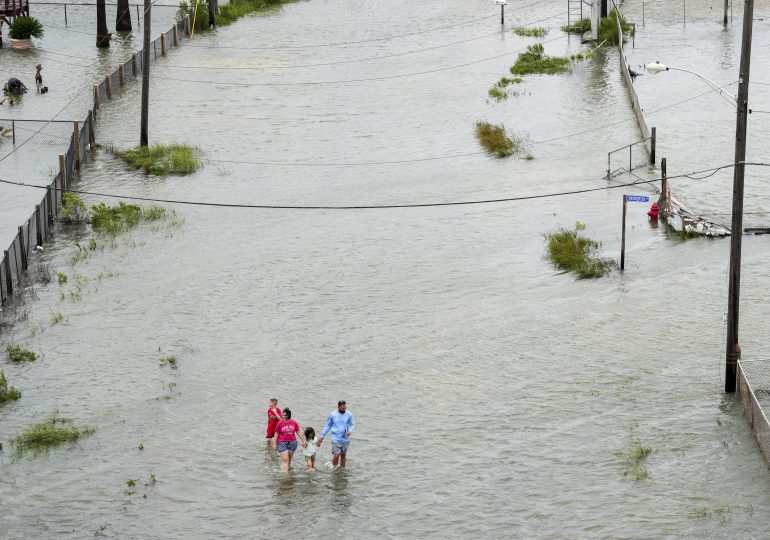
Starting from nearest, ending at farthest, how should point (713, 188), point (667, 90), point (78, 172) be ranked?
1. point (713, 188)
2. point (78, 172)
3. point (667, 90)

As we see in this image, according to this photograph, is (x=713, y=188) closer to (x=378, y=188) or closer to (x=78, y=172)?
(x=378, y=188)

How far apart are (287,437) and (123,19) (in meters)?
54.2

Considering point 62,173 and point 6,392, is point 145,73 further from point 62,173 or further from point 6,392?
point 6,392

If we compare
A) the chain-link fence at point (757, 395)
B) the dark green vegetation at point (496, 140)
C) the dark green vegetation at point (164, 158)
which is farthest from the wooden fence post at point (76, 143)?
the chain-link fence at point (757, 395)

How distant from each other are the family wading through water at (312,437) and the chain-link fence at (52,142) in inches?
462

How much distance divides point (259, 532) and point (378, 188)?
73.8ft

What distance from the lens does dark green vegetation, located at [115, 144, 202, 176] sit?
4466 cm

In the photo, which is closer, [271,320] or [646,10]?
[271,320]

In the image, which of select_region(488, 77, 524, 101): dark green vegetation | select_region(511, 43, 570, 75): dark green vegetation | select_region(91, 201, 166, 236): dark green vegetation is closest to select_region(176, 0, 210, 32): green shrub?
→ select_region(511, 43, 570, 75): dark green vegetation

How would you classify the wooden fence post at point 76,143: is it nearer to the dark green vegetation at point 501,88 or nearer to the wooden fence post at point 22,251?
the wooden fence post at point 22,251

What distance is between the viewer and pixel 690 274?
33.0m

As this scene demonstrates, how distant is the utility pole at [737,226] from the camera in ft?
78.0

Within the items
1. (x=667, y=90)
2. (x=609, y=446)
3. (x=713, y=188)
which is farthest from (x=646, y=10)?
(x=609, y=446)

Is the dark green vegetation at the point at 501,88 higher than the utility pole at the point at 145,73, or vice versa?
the utility pole at the point at 145,73
